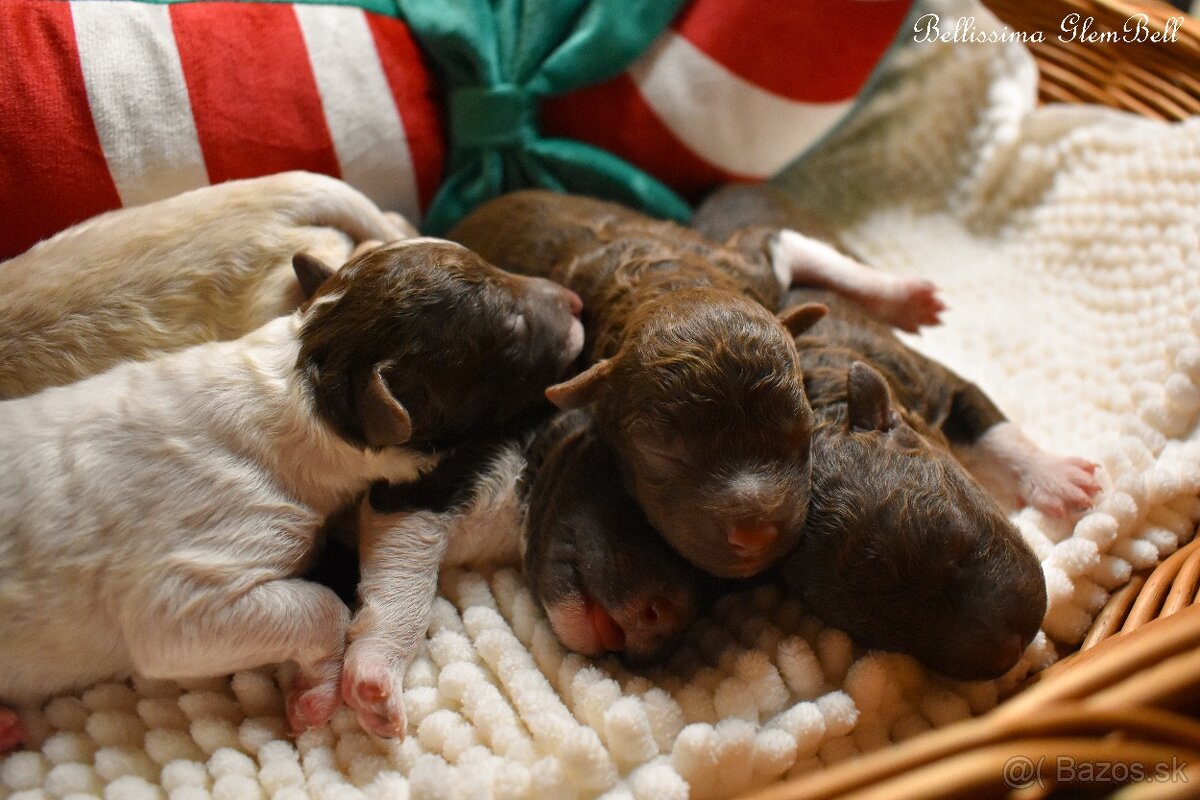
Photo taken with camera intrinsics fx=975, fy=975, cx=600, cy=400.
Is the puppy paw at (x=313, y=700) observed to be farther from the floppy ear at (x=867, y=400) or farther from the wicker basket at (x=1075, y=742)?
the floppy ear at (x=867, y=400)

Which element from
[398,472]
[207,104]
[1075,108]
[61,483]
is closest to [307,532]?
[398,472]

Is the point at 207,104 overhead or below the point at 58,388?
overhead

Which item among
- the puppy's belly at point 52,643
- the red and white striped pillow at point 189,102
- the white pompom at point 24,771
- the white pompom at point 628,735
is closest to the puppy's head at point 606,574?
the white pompom at point 628,735

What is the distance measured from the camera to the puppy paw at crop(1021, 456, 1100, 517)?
2433 millimetres

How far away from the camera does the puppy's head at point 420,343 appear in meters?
2.29

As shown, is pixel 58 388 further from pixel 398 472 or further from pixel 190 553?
pixel 398 472

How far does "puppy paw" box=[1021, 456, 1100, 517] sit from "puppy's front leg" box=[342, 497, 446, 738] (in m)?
1.51

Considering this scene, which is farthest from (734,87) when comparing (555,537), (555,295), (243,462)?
(243,462)

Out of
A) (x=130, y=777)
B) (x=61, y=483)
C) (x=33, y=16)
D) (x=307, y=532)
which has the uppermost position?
(x=33, y=16)

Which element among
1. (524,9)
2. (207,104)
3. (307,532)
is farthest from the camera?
(524,9)

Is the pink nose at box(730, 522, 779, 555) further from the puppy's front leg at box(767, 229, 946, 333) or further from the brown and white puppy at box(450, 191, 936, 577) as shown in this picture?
the puppy's front leg at box(767, 229, 946, 333)

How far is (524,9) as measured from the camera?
3.30 meters

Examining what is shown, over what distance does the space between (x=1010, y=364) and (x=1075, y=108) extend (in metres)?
1.16

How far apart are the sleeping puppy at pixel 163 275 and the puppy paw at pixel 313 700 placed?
0.96 m
